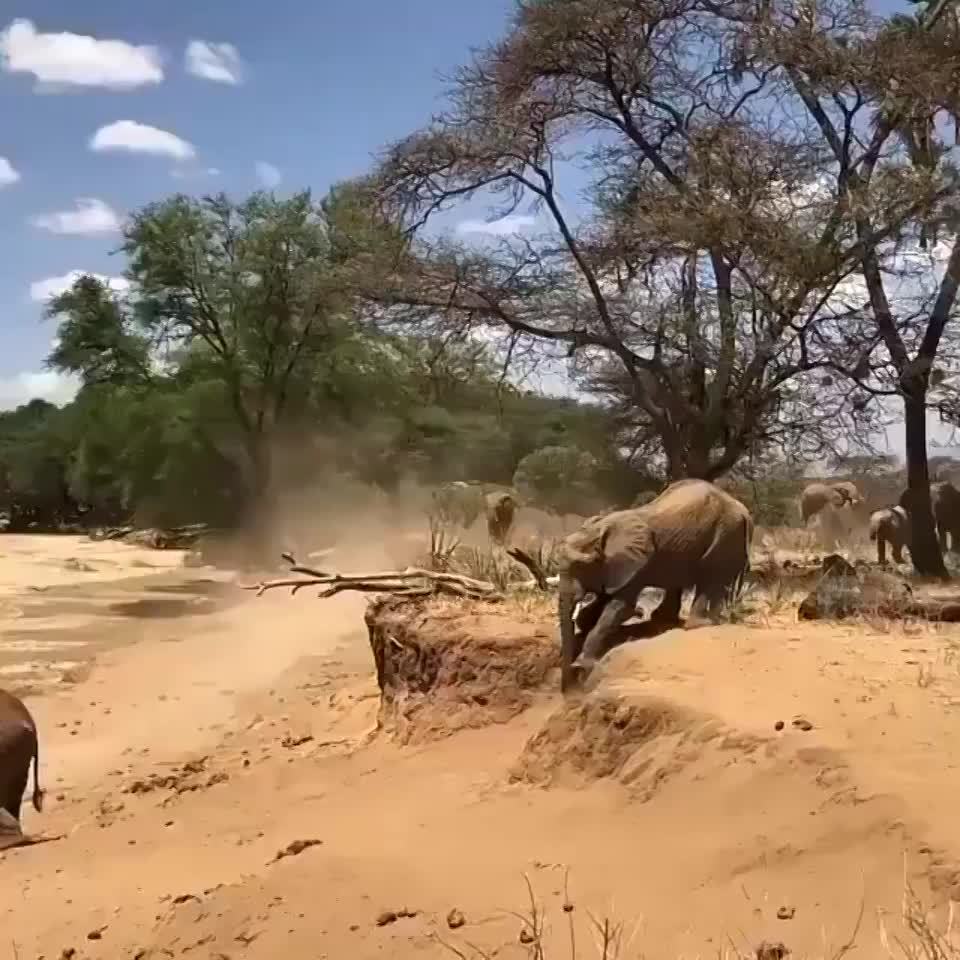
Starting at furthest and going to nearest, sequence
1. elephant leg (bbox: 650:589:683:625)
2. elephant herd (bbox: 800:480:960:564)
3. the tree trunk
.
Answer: elephant herd (bbox: 800:480:960:564)
the tree trunk
elephant leg (bbox: 650:589:683:625)

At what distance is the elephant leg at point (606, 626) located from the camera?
9.17 m

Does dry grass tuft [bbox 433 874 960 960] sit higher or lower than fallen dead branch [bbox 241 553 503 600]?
lower

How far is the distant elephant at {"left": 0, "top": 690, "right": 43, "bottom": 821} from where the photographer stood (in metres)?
8.00

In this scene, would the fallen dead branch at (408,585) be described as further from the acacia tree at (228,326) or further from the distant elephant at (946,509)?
the acacia tree at (228,326)

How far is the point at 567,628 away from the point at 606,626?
1.04 ft

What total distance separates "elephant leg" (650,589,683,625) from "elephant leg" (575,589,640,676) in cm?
46

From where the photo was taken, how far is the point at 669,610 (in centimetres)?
995

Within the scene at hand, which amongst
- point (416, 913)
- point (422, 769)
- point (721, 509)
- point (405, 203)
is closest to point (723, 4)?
point (405, 203)

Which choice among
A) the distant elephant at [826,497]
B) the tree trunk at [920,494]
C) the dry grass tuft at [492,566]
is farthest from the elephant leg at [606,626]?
the distant elephant at [826,497]

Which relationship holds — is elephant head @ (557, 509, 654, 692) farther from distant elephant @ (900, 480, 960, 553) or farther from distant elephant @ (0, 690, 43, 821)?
distant elephant @ (900, 480, 960, 553)

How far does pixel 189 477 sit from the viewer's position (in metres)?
29.6

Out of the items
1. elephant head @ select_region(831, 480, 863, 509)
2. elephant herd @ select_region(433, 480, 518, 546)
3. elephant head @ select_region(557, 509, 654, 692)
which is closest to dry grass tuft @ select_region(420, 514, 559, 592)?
elephant head @ select_region(557, 509, 654, 692)

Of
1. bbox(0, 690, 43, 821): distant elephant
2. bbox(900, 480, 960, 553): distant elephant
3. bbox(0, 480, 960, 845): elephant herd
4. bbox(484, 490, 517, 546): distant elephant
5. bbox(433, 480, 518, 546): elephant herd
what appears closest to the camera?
bbox(0, 690, 43, 821): distant elephant

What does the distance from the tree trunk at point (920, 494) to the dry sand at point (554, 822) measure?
5.10 metres
